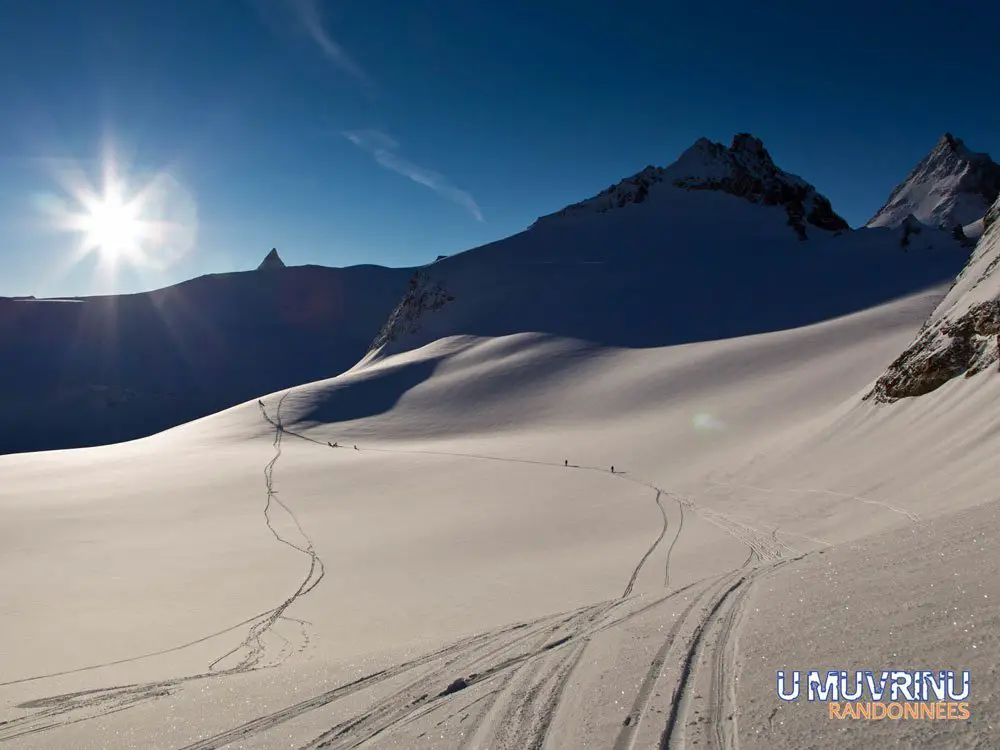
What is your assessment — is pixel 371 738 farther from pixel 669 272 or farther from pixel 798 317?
pixel 669 272

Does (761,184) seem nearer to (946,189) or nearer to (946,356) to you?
(946,356)

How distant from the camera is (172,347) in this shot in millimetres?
98188

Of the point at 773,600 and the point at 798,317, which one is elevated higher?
the point at 798,317

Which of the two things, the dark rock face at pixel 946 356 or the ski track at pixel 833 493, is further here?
the dark rock face at pixel 946 356

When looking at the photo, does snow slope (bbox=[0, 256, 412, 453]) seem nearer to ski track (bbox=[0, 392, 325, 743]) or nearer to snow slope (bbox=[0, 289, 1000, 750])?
snow slope (bbox=[0, 289, 1000, 750])

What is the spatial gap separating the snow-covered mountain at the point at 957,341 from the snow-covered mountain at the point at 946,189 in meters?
128

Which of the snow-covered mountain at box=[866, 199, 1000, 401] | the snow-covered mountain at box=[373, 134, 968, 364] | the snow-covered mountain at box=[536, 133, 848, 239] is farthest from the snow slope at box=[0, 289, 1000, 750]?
the snow-covered mountain at box=[536, 133, 848, 239]

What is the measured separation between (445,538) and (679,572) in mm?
5512

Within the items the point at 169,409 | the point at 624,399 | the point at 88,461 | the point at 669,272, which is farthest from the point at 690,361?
the point at 169,409

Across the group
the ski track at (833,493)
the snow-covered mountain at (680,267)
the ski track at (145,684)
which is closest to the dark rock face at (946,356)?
the ski track at (833,493)

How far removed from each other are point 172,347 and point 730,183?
9375 centimetres

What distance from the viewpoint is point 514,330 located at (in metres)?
49.2

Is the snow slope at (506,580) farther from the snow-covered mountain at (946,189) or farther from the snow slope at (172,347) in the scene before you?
the snow-covered mountain at (946,189)

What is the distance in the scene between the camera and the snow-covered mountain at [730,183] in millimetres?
76188
